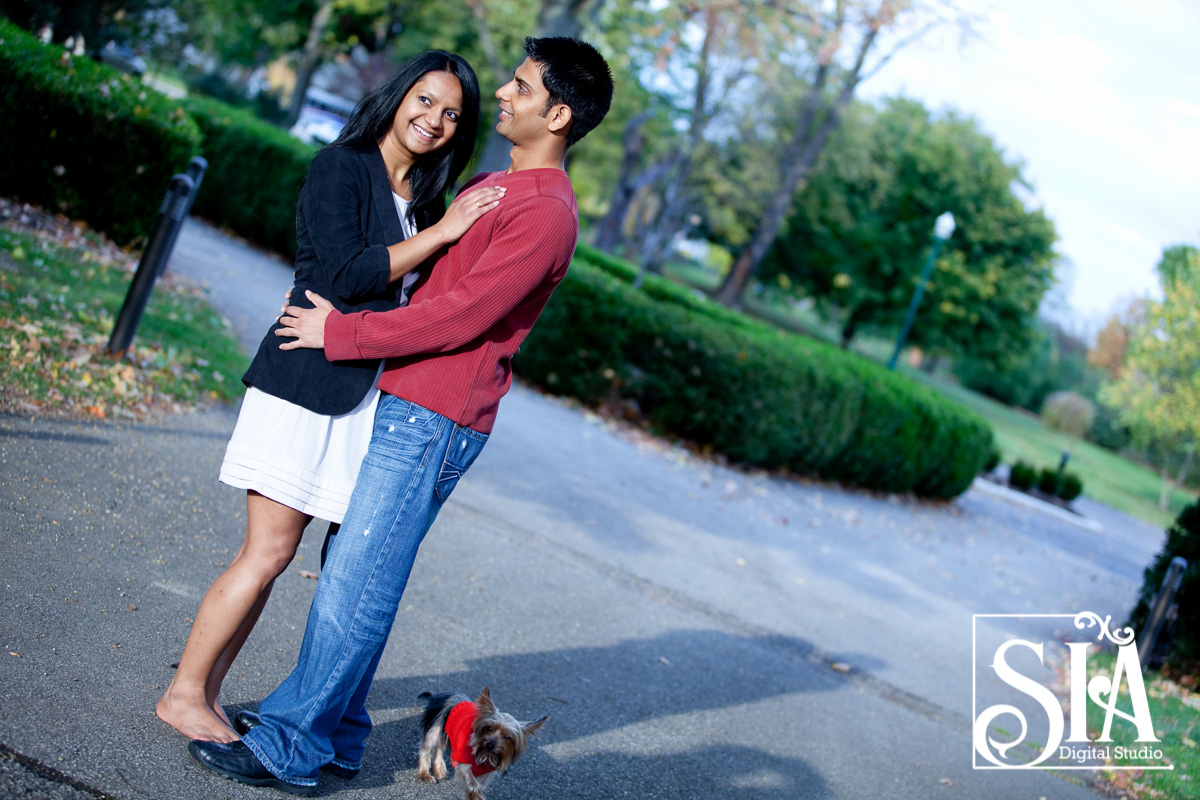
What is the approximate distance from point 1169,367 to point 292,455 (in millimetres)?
32337

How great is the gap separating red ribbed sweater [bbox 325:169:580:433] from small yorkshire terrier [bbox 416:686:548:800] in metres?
0.89

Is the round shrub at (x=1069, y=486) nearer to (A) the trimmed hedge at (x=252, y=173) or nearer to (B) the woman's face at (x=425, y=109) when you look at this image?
(A) the trimmed hedge at (x=252, y=173)

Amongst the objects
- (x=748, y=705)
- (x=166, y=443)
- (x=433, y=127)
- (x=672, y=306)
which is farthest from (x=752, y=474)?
(x=433, y=127)

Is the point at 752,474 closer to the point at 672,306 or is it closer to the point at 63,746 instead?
the point at 672,306

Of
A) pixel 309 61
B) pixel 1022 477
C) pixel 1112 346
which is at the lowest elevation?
pixel 1022 477

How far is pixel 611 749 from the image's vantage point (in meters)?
3.77

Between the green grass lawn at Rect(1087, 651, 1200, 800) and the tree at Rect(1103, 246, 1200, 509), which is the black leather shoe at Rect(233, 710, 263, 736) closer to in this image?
the green grass lawn at Rect(1087, 651, 1200, 800)

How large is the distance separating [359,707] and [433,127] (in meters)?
1.82

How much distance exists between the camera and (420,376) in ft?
8.64

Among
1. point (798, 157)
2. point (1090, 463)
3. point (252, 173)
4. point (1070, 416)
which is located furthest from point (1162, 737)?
point (1090, 463)

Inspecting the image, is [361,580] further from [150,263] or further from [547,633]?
[150,263]

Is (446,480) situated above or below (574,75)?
below

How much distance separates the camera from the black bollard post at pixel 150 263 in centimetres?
603

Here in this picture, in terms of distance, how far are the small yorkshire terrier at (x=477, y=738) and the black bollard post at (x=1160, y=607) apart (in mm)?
6129
